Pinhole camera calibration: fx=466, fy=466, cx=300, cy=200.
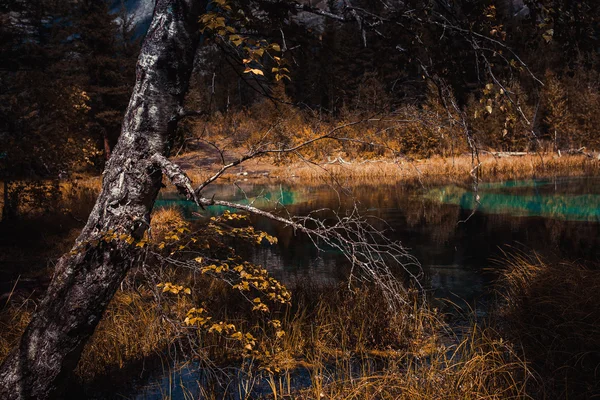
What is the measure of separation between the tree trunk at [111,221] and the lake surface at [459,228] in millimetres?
2600

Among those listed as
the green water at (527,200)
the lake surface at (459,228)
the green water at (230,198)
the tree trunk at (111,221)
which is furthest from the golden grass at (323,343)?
the green water at (230,198)

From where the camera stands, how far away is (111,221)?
2.99 meters

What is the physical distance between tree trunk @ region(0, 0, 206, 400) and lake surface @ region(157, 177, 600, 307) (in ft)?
8.53

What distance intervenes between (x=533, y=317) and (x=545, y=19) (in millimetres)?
3681

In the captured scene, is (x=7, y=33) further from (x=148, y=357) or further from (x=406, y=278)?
(x=406, y=278)

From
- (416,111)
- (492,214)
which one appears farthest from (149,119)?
(492,214)

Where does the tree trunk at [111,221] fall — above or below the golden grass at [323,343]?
above

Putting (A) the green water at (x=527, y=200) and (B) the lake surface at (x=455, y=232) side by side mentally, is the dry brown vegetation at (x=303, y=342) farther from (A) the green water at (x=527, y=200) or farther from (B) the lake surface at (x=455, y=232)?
(A) the green water at (x=527, y=200)

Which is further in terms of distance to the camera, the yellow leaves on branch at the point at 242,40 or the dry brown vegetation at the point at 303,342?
the dry brown vegetation at the point at 303,342

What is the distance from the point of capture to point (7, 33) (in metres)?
11.2

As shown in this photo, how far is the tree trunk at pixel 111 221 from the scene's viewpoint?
9.88ft

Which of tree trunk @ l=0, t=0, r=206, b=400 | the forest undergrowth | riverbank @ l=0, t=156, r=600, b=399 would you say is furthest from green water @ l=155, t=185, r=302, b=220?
tree trunk @ l=0, t=0, r=206, b=400

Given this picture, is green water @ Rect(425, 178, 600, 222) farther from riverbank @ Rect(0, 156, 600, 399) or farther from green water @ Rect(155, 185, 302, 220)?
riverbank @ Rect(0, 156, 600, 399)

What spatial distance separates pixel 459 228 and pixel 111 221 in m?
13.1
